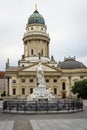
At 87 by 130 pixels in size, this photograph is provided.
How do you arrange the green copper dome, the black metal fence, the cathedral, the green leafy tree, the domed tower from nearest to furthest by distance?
the black metal fence, the green leafy tree, the cathedral, the domed tower, the green copper dome

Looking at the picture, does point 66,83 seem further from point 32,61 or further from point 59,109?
point 59,109

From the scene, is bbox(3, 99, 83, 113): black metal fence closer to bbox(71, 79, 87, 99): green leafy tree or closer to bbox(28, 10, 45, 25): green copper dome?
bbox(71, 79, 87, 99): green leafy tree

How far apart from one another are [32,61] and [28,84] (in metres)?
9.07

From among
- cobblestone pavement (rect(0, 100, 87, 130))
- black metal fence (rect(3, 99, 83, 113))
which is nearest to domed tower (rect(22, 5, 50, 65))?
black metal fence (rect(3, 99, 83, 113))

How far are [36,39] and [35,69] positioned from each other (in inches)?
570

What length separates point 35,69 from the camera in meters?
109

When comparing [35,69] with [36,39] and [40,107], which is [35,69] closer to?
[36,39]

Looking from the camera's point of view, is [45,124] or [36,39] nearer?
[45,124]

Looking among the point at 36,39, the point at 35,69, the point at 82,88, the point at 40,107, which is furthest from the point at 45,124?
the point at 36,39

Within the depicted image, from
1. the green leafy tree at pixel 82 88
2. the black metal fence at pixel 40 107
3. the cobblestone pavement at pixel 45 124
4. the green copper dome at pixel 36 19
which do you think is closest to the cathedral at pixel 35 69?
the green copper dome at pixel 36 19

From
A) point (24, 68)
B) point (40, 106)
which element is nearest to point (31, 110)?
point (40, 106)

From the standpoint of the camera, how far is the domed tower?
4537 inches

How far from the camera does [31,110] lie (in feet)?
109

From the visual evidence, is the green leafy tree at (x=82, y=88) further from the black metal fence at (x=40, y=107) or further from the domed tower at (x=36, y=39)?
the black metal fence at (x=40, y=107)
